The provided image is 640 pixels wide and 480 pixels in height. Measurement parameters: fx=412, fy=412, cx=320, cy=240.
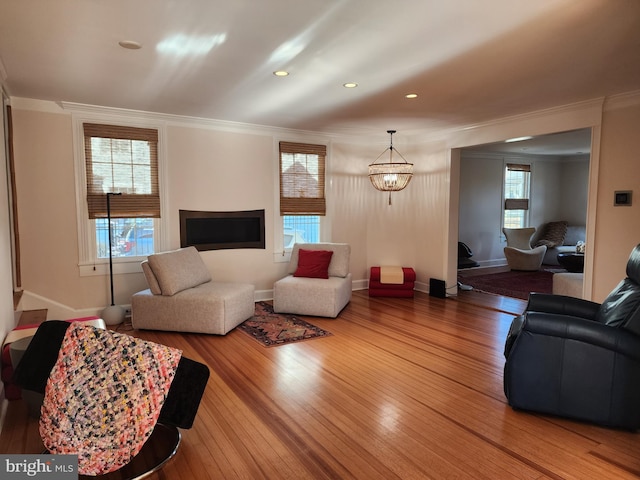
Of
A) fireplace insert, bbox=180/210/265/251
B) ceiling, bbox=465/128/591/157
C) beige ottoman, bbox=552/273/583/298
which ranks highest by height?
ceiling, bbox=465/128/591/157

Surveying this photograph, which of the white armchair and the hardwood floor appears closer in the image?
the hardwood floor

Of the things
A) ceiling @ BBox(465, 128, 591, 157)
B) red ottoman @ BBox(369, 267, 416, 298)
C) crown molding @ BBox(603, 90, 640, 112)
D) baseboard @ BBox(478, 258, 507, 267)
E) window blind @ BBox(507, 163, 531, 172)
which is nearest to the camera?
crown molding @ BBox(603, 90, 640, 112)

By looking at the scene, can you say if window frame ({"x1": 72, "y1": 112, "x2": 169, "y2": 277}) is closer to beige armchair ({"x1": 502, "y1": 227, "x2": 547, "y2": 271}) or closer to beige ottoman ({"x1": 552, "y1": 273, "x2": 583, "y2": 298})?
beige ottoman ({"x1": 552, "y1": 273, "x2": 583, "y2": 298})

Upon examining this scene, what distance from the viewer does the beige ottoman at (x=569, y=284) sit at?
5.20 metres

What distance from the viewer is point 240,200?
5645mm

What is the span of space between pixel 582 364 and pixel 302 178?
437 cm

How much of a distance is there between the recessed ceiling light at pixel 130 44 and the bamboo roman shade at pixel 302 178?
3.12 metres

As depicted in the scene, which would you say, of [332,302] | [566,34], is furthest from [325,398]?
[566,34]

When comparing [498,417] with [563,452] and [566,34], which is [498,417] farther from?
[566,34]

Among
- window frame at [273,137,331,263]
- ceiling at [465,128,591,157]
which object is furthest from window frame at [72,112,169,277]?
ceiling at [465,128,591,157]

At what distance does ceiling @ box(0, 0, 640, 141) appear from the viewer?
7.54ft

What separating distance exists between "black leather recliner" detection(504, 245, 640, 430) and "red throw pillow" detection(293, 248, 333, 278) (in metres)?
2.89

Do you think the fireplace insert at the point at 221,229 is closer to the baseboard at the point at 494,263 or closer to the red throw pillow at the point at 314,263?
the red throw pillow at the point at 314,263

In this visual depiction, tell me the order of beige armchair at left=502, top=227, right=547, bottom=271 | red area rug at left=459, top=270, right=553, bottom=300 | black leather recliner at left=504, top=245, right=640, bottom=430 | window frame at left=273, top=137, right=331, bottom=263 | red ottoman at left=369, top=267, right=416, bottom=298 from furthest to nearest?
beige armchair at left=502, top=227, right=547, bottom=271, red area rug at left=459, top=270, right=553, bottom=300, red ottoman at left=369, top=267, right=416, bottom=298, window frame at left=273, top=137, right=331, bottom=263, black leather recliner at left=504, top=245, right=640, bottom=430
